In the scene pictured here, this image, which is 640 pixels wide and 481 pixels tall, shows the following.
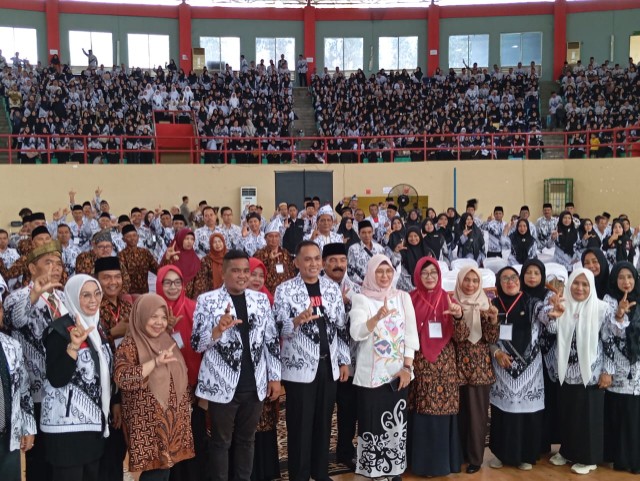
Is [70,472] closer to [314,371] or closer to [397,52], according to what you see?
[314,371]

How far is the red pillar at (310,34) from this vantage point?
900 inches

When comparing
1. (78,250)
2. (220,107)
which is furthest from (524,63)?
(78,250)

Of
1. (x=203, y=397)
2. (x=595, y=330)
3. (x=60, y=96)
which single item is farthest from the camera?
(x=60, y=96)

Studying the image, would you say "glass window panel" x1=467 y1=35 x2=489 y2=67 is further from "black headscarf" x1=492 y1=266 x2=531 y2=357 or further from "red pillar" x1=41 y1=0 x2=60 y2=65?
"black headscarf" x1=492 y1=266 x2=531 y2=357

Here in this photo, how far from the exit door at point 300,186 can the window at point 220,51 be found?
979cm

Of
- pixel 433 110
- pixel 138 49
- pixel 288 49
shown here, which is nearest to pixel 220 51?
pixel 288 49

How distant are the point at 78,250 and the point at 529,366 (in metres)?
6.08

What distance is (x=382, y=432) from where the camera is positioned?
4.06 metres

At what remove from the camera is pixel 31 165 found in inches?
556

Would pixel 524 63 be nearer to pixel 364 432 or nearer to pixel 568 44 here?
pixel 568 44

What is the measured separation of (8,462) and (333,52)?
872 inches

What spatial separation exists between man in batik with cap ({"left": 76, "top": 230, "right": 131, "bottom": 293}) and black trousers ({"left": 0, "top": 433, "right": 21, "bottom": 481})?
106 inches

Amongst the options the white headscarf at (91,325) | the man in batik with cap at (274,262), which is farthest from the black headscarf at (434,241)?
the white headscarf at (91,325)

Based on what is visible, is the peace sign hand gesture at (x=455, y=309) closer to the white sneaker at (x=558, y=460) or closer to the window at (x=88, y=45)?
the white sneaker at (x=558, y=460)
